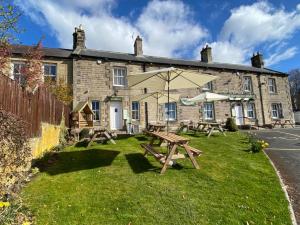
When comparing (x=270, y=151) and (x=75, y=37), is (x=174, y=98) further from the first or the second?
(x=75, y=37)

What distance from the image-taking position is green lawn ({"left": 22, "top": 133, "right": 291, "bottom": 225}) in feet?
12.1

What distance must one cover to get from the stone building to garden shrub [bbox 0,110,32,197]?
12.4 metres

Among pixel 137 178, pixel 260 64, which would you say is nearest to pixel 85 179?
pixel 137 178

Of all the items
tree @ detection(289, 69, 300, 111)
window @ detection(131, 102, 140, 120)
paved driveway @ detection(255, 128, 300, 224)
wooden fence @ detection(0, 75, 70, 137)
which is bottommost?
paved driveway @ detection(255, 128, 300, 224)

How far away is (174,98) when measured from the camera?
12656 mm

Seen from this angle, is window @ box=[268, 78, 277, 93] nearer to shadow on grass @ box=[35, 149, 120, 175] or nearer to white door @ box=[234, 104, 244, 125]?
white door @ box=[234, 104, 244, 125]

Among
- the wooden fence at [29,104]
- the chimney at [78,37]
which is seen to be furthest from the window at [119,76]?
the wooden fence at [29,104]

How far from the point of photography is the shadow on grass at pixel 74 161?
6365mm

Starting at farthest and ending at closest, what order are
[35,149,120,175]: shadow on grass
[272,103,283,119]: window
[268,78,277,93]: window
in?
[268,78,277,93]: window < [272,103,283,119]: window < [35,149,120,175]: shadow on grass

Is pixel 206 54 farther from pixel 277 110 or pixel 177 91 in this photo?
pixel 277 110

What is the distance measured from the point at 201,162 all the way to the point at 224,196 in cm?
233

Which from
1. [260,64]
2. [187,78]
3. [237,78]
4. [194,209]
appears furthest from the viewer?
[260,64]

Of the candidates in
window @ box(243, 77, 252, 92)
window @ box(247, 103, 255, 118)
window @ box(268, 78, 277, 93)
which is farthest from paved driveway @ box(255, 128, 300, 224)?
window @ box(268, 78, 277, 93)

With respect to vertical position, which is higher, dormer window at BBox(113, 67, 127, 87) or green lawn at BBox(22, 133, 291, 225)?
dormer window at BBox(113, 67, 127, 87)
